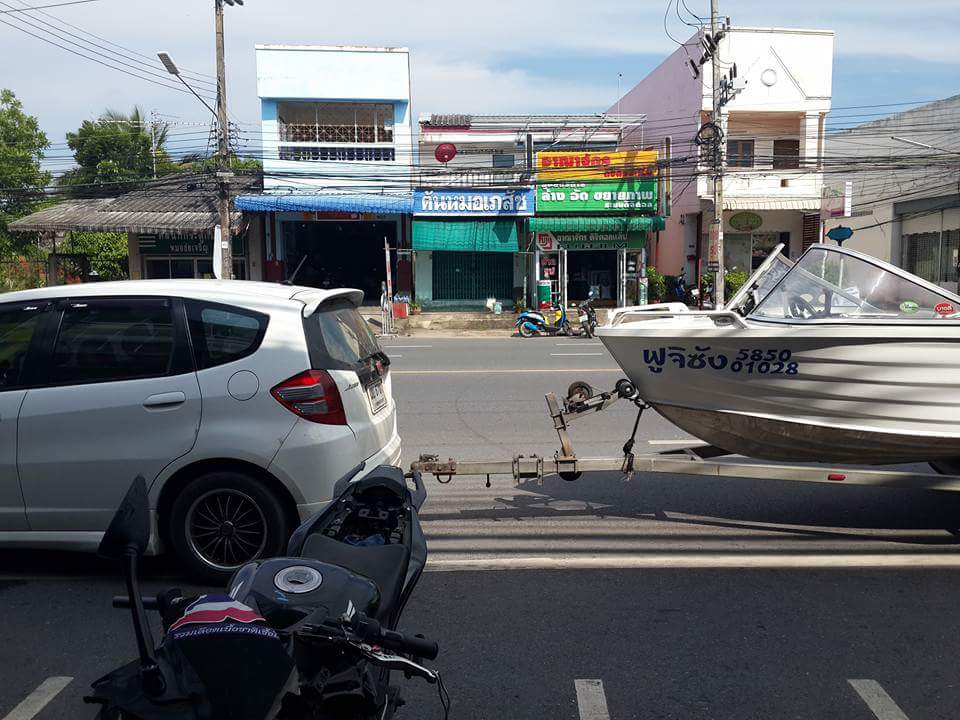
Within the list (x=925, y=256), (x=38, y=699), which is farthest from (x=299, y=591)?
(x=925, y=256)

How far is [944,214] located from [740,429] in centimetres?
2961

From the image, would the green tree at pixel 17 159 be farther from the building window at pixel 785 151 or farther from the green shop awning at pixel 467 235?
the building window at pixel 785 151

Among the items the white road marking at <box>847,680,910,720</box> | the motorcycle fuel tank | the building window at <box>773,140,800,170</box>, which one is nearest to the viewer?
the motorcycle fuel tank

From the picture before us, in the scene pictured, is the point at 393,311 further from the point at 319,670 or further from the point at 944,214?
the point at 319,670

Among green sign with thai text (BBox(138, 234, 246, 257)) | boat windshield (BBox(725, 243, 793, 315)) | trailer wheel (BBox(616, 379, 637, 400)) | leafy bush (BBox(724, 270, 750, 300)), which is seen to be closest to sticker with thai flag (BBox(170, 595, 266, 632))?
trailer wheel (BBox(616, 379, 637, 400))

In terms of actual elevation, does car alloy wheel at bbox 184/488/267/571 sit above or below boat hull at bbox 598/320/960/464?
below

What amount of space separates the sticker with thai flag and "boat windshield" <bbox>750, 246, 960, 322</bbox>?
4.38 metres

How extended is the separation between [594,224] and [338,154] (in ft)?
28.2

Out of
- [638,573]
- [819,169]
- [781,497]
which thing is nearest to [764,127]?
[819,169]

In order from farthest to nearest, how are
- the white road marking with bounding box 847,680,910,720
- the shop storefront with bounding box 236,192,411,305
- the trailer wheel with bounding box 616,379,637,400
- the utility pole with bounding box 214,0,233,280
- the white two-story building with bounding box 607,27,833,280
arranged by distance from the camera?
1. the white two-story building with bounding box 607,27,833,280
2. the shop storefront with bounding box 236,192,411,305
3. the utility pole with bounding box 214,0,233,280
4. the trailer wheel with bounding box 616,379,637,400
5. the white road marking with bounding box 847,680,910,720

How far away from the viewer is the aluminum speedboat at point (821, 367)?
5133 millimetres

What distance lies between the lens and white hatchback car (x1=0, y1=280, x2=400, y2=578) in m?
4.61

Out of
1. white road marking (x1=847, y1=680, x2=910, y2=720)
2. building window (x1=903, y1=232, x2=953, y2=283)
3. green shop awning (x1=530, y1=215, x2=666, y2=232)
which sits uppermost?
green shop awning (x1=530, y1=215, x2=666, y2=232)

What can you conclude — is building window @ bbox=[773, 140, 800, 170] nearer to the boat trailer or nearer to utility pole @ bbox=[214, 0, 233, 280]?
utility pole @ bbox=[214, 0, 233, 280]
